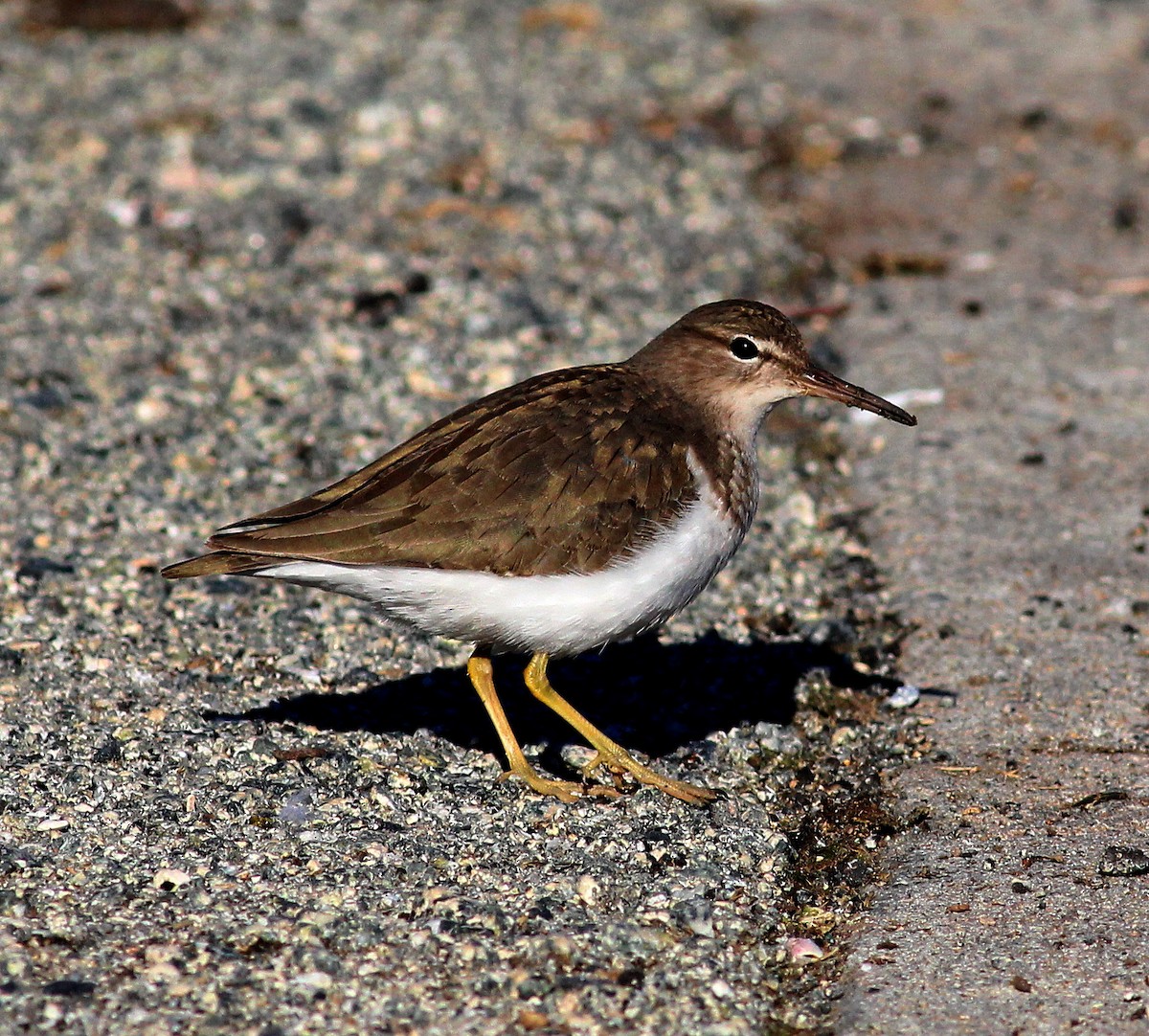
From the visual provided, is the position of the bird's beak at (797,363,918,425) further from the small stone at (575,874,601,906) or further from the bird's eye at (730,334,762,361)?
the small stone at (575,874,601,906)

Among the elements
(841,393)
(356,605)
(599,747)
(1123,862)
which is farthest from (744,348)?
(1123,862)

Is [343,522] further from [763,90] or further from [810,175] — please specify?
[763,90]

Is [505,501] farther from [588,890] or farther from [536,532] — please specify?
[588,890]

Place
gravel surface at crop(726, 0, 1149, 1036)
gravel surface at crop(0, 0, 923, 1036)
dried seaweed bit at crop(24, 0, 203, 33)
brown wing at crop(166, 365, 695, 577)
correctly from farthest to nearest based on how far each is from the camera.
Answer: dried seaweed bit at crop(24, 0, 203, 33) < brown wing at crop(166, 365, 695, 577) < gravel surface at crop(726, 0, 1149, 1036) < gravel surface at crop(0, 0, 923, 1036)

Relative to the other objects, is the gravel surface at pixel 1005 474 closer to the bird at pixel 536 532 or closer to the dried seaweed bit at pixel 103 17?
the bird at pixel 536 532

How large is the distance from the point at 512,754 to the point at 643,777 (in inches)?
21.7

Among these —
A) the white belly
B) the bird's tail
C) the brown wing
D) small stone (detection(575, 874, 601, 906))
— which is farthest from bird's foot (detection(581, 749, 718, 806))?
the bird's tail

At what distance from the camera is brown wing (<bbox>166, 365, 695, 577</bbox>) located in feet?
19.4

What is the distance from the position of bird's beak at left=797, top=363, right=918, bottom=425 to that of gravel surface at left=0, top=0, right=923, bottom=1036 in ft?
4.26

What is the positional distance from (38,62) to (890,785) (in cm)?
1088

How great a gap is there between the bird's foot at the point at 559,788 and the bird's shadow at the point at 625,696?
1.25 feet

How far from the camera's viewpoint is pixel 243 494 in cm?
853

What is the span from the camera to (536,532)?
6.00 metres

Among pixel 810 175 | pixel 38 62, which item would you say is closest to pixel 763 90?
pixel 810 175
